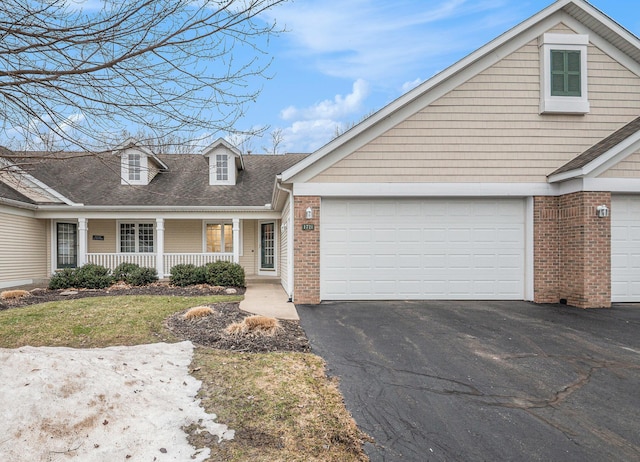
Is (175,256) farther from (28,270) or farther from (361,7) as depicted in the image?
(361,7)

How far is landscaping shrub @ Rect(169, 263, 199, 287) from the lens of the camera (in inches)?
487

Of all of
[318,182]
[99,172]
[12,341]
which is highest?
[99,172]

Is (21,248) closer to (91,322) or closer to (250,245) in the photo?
(250,245)

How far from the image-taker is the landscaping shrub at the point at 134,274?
12508 mm

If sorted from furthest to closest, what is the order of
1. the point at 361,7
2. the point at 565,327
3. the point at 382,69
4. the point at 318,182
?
the point at 382,69 → the point at 318,182 → the point at 565,327 → the point at 361,7

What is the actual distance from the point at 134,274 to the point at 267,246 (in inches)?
200

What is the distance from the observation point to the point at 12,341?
5809 mm

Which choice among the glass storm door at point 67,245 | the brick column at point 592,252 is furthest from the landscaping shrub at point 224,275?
the brick column at point 592,252

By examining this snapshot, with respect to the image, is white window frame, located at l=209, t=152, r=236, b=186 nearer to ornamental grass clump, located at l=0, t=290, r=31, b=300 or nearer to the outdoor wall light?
ornamental grass clump, located at l=0, t=290, r=31, b=300

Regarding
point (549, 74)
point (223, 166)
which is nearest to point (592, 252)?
point (549, 74)

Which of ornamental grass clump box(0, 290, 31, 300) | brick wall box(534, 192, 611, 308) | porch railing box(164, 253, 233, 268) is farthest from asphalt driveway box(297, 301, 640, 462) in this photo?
ornamental grass clump box(0, 290, 31, 300)

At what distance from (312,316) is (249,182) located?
9.84 meters

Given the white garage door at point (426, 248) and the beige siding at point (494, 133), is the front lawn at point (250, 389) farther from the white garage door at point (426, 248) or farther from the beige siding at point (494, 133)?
the beige siding at point (494, 133)

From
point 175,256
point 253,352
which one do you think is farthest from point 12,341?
point 175,256
